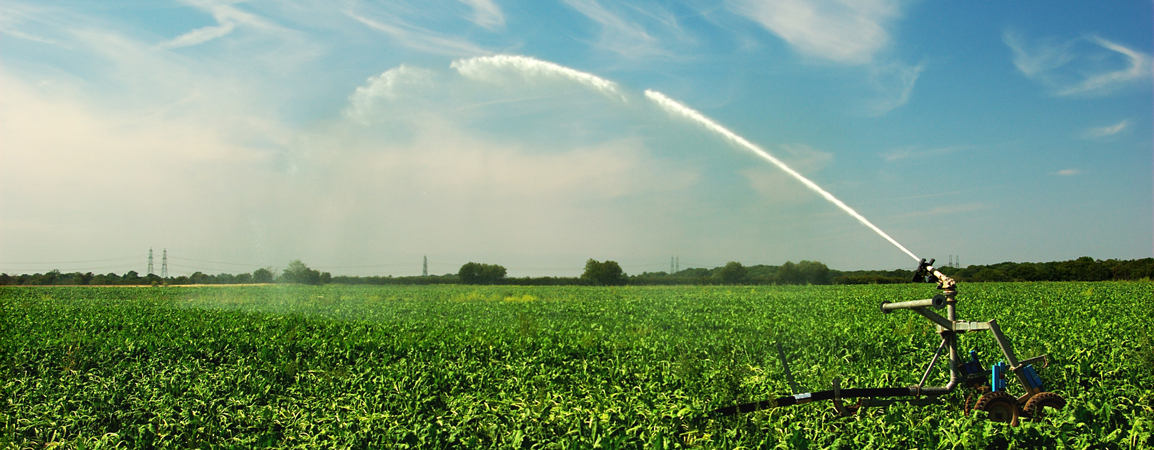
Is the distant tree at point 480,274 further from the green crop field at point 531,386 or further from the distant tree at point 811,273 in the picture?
the green crop field at point 531,386

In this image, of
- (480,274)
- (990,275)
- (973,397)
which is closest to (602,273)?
(480,274)

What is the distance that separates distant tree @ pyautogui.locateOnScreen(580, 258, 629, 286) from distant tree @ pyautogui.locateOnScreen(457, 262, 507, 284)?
1292 cm

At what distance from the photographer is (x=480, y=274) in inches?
2709

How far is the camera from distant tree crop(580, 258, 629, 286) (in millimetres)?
55875

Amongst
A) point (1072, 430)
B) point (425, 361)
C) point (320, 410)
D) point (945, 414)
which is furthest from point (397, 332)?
point (1072, 430)

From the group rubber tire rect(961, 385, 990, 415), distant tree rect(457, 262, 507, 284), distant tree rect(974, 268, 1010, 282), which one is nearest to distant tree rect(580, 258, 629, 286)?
distant tree rect(457, 262, 507, 284)

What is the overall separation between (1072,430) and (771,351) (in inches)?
184

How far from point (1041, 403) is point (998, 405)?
12.6 inches

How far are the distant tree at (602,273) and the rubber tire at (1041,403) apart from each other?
4894cm

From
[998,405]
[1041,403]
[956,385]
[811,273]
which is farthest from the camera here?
[811,273]

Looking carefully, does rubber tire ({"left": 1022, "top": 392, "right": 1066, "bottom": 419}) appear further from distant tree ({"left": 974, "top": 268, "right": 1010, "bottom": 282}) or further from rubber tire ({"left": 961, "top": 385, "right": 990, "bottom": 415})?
distant tree ({"left": 974, "top": 268, "right": 1010, "bottom": 282})

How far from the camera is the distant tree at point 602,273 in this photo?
55875 mm

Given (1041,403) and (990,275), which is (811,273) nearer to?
(990,275)

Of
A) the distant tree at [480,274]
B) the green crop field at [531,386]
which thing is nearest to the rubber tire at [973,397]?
the green crop field at [531,386]
